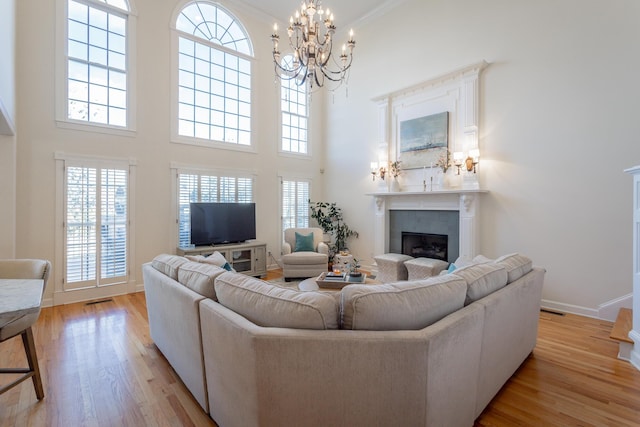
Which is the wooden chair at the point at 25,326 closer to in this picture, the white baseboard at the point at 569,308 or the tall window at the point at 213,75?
the tall window at the point at 213,75

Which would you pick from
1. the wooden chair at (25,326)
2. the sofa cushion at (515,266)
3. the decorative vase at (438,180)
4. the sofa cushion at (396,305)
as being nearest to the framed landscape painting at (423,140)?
the decorative vase at (438,180)

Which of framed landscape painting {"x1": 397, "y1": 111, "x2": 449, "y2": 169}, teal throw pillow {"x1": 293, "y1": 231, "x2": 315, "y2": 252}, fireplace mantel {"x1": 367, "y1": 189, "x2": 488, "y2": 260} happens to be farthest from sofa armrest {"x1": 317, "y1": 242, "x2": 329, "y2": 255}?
framed landscape painting {"x1": 397, "y1": 111, "x2": 449, "y2": 169}

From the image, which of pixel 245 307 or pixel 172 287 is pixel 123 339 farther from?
pixel 245 307

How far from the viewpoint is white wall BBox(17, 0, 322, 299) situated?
388cm

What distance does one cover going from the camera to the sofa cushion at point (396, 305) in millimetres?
1433

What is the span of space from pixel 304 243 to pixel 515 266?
152 inches

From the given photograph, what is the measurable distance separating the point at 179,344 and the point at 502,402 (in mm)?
2327

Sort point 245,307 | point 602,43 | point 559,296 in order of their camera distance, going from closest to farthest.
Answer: point 245,307 → point 602,43 → point 559,296

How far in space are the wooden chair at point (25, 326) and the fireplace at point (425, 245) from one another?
508cm

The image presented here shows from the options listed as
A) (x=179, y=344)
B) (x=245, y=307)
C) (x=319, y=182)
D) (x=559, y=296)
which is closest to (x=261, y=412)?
(x=245, y=307)

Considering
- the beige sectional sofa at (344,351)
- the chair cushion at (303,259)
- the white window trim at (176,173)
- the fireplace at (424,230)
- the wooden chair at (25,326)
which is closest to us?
the beige sectional sofa at (344,351)

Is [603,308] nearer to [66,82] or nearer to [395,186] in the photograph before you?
[395,186]

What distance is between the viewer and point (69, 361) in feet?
8.46

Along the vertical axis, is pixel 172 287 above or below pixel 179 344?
above
